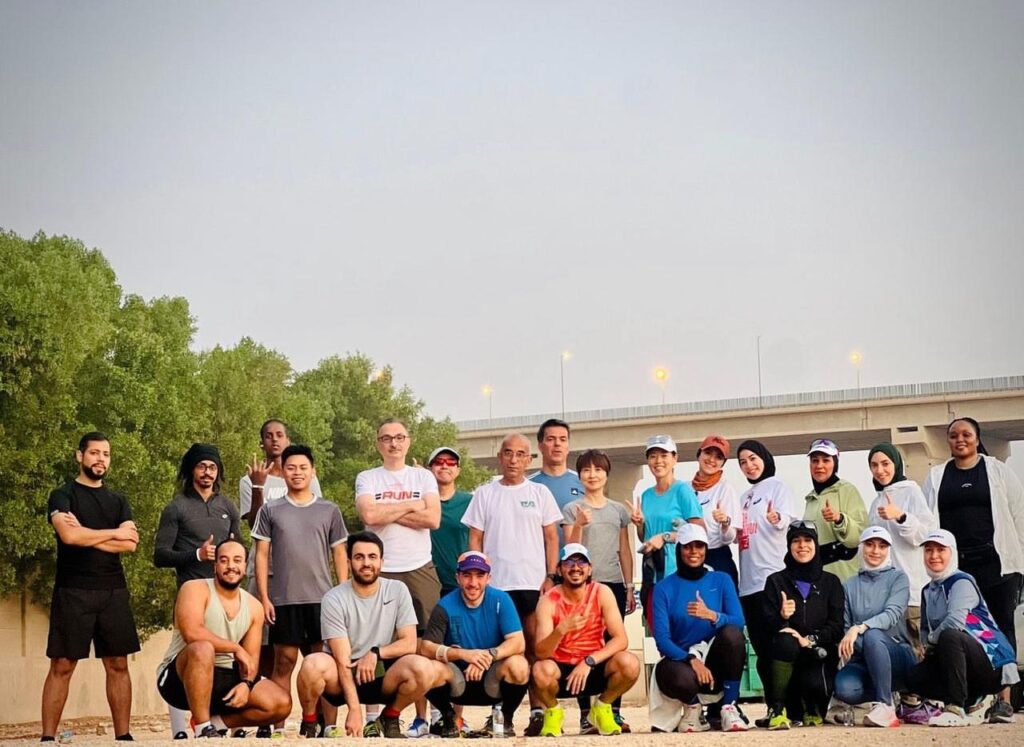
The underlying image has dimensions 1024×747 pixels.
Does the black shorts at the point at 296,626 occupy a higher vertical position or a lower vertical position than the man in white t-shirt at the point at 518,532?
lower

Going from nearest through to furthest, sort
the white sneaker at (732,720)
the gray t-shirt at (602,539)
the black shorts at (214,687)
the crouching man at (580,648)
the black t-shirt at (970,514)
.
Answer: the black shorts at (214,687) < the crouching man at (580,648) < the white sneaker at (732,720) < the gray t-shirt at (602,539) < the black t-shirt at (970,514)

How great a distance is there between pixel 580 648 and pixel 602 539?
106 cm

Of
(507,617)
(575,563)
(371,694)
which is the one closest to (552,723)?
(507,617)

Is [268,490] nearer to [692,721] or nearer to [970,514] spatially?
[692,721]

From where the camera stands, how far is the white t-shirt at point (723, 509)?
41.5 feet

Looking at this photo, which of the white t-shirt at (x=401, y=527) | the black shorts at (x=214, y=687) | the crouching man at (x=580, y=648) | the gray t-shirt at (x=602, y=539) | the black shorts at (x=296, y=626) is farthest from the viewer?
the gray t-shirt at (x=602, y=539)

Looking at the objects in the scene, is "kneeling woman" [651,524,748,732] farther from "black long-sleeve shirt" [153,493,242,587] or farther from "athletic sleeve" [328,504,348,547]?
"black long-sleeve shirt" [153,493,242,587]

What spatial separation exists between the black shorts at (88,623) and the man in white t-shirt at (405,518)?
1.98 meters

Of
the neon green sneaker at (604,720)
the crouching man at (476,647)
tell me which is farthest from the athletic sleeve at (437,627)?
the neon green sneaker at (604,720)

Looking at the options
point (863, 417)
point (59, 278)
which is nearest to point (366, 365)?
point (863, 417)

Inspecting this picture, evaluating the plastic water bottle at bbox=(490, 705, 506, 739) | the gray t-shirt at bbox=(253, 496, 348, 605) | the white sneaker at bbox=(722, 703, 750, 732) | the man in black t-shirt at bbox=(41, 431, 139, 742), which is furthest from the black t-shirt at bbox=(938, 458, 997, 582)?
the man in black t-shirt at bbox=(41, 431, 139, 742)

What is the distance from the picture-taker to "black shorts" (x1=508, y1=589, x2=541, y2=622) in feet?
40.0

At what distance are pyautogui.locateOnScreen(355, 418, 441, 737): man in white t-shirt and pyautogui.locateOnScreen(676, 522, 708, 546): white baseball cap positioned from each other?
1891mm

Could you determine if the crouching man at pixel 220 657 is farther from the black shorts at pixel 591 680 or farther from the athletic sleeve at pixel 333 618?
the black shorts at pixel 591 680
